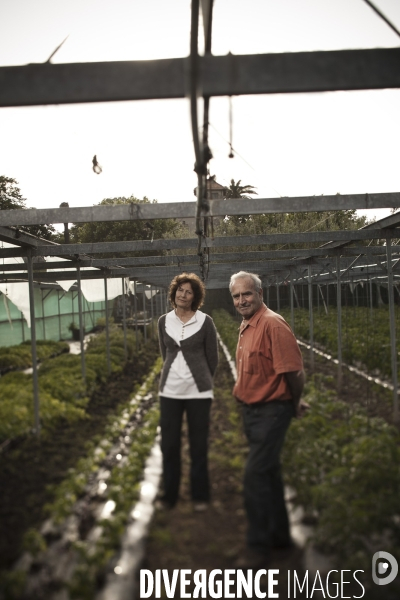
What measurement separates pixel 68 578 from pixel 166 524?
760mm

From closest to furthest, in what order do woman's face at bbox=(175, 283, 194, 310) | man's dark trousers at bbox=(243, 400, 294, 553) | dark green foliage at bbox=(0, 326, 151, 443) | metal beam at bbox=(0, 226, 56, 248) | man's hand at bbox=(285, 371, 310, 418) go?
man's dark trousers at bbox=(243, 400, 294, 553) < man's hand at bbox=(285, 371, 310, 418) < woman's face at bbox=(175, 283, 194, 310) < metal beam at bbox=(0, 226, 56, 248) < dark green foliage at bbox=(0, 326, 151, 443)

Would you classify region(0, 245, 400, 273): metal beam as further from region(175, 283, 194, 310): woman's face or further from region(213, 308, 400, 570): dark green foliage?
region(213, 308, 400, 570): dark green foliage

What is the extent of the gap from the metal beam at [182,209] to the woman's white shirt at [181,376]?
1384 mm

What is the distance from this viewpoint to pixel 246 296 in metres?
3.76

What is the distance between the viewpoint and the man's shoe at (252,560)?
3.06 metres

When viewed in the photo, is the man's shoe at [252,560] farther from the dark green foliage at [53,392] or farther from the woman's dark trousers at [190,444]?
the dark green foliage at [53,392]

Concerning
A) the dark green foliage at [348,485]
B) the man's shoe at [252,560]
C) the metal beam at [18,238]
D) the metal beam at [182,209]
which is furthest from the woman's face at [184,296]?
the metal beam at [18,238]

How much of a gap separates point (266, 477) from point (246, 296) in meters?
1.12

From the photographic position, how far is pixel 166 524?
3516 millimetres

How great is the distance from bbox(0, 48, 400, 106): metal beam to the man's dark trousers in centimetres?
185

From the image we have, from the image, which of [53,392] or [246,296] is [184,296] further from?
[53,392]

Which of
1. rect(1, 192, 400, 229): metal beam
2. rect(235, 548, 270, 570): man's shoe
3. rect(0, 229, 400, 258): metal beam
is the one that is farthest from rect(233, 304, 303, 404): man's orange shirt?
rect(0, 229, 400, 258): metal beam

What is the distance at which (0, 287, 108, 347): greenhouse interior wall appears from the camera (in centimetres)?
1641

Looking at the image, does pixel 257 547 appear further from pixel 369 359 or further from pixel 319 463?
pixel 369 359
